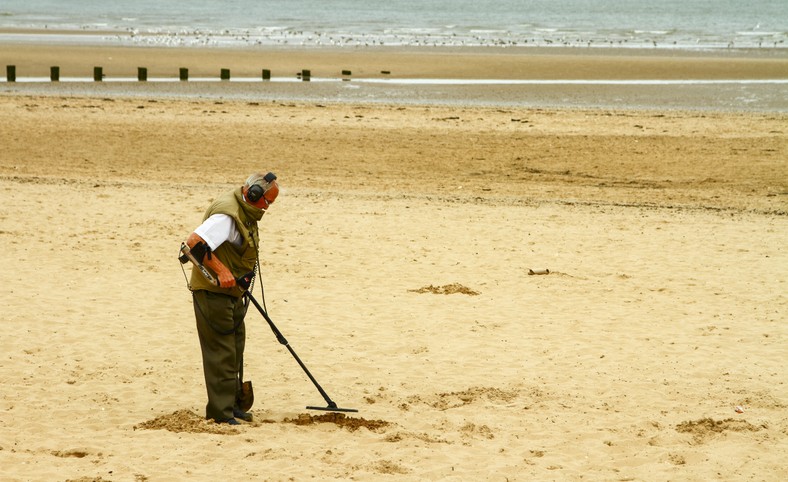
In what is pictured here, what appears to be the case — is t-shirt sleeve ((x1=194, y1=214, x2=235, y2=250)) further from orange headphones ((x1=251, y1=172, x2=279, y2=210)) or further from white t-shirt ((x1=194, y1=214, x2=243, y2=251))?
orange headphones ((x1=251, y1=172, x2=279, y2=210))

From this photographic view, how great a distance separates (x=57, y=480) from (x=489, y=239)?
8.34m

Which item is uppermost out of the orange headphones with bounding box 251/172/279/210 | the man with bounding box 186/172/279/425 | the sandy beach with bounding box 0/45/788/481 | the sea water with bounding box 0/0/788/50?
the sea water with bounding box 0/0/788/50

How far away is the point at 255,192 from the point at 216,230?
0.36 m

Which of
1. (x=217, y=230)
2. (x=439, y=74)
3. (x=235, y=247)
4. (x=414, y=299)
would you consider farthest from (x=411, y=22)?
(x=217, y=230)

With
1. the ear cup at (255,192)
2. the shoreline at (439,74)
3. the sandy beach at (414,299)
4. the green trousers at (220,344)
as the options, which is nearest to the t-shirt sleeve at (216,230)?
the ear cup at (255,192)

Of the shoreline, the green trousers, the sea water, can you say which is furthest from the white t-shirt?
the sea water

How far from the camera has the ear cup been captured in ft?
23.1

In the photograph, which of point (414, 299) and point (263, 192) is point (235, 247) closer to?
point (263, 192)

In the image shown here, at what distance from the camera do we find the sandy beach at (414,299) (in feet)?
23.8

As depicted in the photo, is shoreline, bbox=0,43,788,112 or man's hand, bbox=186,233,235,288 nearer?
man's hand, bbox=186,233,235,288

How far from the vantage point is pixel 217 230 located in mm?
7023

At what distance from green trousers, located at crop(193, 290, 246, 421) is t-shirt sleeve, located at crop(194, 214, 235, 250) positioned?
18.4 inches

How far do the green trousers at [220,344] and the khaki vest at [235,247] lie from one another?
80mm

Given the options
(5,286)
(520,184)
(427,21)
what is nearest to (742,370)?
(5,286)
